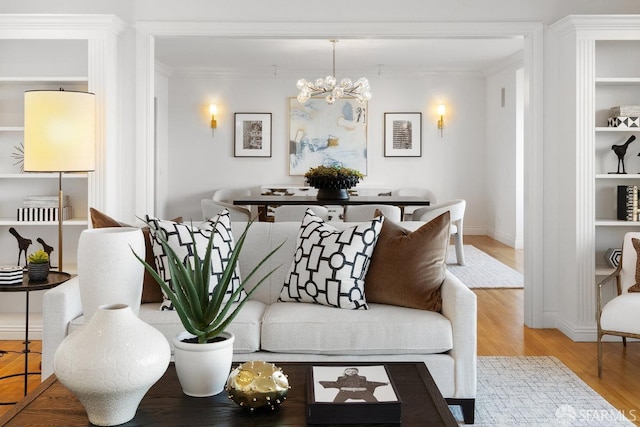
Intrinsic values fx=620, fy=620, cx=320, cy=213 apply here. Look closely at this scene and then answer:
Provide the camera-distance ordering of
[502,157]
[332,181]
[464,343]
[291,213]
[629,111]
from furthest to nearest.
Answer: [502,157], [332,181], [291,213], [629,111], [464,343]

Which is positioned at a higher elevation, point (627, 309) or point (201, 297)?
point (201, 297)

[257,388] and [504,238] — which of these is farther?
[504,238]

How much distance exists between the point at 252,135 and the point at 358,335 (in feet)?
22.8

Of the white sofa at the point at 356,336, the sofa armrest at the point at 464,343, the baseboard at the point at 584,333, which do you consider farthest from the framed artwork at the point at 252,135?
the sofa armrest at the point at 464,343

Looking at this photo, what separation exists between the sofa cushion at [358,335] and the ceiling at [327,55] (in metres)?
4.61

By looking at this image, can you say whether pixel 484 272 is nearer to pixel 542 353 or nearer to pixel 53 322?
pixel 542 353

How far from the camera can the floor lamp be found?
3467mm

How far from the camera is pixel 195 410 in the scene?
179 centimetres

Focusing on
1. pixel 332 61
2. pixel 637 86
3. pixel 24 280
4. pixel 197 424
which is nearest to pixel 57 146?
pixel 24 280

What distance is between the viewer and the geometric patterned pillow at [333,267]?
9.73ft

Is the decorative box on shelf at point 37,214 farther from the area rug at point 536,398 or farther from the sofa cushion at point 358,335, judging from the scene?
the area rug at point 536,398

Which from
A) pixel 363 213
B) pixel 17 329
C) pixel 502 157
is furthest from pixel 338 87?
pixel 17 329

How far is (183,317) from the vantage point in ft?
5.97

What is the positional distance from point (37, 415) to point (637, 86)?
14.4ft
